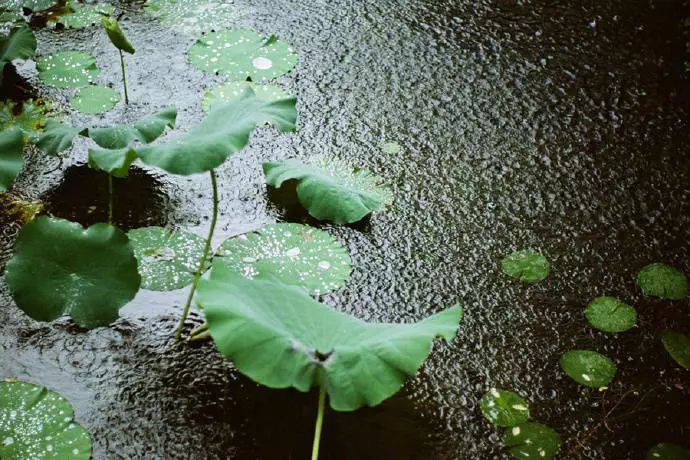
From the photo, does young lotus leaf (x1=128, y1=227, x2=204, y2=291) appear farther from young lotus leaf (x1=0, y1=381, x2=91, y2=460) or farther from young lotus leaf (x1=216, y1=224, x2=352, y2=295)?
young lotus leaf (x1=0, y1=381, x2=91, y2=460)

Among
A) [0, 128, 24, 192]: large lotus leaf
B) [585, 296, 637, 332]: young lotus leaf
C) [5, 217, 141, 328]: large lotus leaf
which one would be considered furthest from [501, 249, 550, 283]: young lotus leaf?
[0, 128, 24, 192]: large lotus leaf

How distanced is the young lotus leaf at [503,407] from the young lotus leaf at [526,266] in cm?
37

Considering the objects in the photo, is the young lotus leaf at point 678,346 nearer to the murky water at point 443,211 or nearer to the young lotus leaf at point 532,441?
the murky water at point 443,211

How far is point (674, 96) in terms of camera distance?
2395mm

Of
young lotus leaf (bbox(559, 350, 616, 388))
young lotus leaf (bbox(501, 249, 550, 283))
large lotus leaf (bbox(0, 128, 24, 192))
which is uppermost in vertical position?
large lotus leaf (bbox(0, 128, 24, 192))

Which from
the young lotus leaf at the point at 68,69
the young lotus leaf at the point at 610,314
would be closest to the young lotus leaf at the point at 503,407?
the young lotus leaf at the point at 610,314

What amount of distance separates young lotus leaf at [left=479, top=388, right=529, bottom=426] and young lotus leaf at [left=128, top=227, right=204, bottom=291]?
818 mm

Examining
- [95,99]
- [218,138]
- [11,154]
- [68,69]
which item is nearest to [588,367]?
[218,138]

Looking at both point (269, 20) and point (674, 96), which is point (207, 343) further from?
point (674, 96)

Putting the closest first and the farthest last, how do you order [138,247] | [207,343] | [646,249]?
[207,343]
[138,247]
[646,249]

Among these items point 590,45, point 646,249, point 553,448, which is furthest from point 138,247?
point 590,45

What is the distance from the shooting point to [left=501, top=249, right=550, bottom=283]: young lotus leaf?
6.08 ft

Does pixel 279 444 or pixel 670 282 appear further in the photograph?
pixel 670 282

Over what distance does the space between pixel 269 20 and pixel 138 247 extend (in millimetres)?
1297
